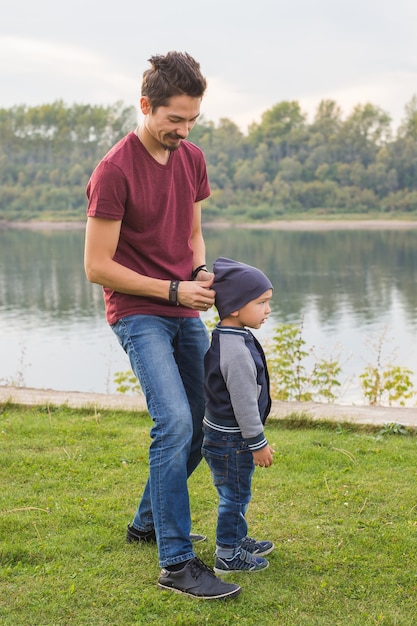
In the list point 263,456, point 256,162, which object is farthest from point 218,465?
point 256,162

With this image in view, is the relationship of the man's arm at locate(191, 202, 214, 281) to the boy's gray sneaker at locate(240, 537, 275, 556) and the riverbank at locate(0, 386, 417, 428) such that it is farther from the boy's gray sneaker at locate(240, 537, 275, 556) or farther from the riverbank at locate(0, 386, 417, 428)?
the riverbank at locate(0, 386, 417, 428)

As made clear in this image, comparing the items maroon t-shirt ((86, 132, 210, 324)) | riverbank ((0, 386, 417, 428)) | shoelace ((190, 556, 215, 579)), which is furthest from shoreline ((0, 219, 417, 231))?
shoelace ((190, 556, 215, 579))

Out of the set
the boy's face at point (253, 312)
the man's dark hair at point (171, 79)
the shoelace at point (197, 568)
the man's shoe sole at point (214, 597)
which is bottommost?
the man's shoe sole at point (214, 597)

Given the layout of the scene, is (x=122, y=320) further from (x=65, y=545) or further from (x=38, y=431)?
(x=38, y=431)

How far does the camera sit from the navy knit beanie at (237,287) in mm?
3279

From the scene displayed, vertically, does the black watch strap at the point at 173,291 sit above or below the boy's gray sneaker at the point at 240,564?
above

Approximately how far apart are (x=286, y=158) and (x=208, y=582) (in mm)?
88460

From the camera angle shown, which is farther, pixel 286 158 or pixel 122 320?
pixel 286 158

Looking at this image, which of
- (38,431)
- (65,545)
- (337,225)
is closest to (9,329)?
(38,431)

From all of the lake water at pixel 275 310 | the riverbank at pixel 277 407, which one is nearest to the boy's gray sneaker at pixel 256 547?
the riverbank at pixel 277 407

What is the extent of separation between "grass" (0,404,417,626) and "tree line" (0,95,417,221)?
70918 mm

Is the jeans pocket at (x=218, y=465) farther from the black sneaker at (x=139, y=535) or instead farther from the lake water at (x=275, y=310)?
the lake water at (x=275, y=310)

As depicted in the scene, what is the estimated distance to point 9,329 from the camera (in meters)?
20.2

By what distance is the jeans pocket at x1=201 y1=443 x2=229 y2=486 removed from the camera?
3270 mm
